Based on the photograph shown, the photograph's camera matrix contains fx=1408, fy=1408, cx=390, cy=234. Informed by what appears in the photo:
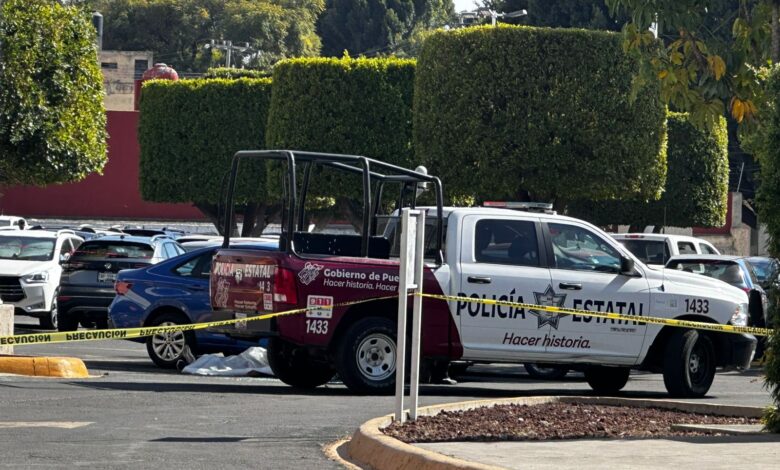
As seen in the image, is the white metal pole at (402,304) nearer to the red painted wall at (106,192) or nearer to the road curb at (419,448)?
the road curb at (419,448)

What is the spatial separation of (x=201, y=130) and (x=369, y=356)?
33046 millimetres

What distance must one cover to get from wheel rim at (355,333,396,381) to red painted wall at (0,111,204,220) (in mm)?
40791

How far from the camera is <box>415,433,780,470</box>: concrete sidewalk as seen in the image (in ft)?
26.3

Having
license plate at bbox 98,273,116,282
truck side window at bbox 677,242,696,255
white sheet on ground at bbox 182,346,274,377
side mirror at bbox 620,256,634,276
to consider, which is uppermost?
side mirror at bbox 620,256,634,276

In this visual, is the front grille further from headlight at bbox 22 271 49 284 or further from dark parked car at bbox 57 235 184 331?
dark parked car at bbox 57 235 184 331

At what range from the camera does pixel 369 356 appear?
45.1 ft

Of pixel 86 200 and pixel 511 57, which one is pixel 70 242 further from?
pixel 86 200

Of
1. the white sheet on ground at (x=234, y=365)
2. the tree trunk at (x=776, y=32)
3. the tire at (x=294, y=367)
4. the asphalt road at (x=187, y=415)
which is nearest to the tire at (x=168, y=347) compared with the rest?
the asphalt road at (x=187, y=415)

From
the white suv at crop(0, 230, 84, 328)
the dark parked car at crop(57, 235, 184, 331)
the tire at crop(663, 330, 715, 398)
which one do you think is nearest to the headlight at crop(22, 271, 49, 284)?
the white suv at crop(0, 230, 84, 328)

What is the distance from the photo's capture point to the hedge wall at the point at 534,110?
Answer: 108ft

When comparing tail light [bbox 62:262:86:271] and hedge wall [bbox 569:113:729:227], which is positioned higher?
hedge wall [bbox 569:113:729:227]

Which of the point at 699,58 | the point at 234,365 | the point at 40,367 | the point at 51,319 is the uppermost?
the point at 699,58

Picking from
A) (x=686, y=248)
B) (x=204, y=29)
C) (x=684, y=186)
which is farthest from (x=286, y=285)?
(x=204, y=29)

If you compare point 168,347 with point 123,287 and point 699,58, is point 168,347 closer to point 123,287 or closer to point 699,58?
point 123,287
